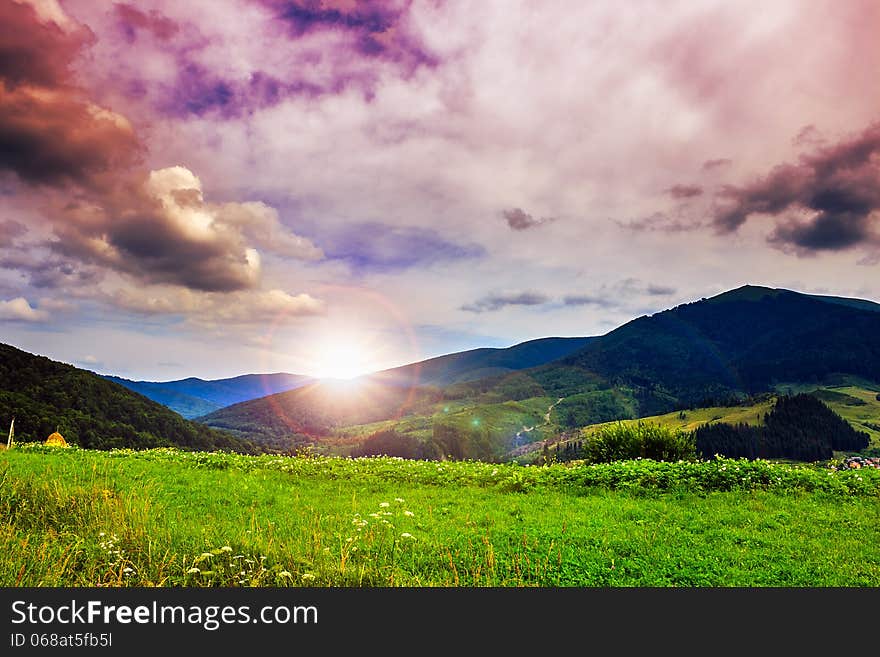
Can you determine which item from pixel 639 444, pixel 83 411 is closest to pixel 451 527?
pixel 639 444

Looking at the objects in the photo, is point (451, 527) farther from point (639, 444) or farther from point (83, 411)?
point (83, 411)

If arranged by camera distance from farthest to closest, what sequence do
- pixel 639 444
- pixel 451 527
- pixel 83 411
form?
pixel 83 411
pixel 639 444
pixel 451 527

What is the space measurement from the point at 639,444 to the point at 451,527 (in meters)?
10.4

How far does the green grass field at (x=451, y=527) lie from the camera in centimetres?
787

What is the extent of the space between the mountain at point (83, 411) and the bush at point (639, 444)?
322ft

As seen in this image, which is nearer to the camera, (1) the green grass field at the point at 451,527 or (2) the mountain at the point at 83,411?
(1) the green grass field at the point at 451,527

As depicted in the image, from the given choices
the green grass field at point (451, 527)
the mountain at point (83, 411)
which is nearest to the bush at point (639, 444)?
the green grass field at point (451, 527)

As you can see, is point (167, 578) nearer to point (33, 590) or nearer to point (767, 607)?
point (33, 590)

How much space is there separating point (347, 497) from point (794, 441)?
213526 mm

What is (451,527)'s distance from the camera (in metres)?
10.7

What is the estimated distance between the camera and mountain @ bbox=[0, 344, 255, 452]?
327 ft

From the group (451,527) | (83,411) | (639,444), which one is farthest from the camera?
(83,411)

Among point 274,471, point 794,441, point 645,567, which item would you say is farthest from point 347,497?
point 794,441

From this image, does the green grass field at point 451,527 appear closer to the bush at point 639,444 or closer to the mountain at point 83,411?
the bush at point 639,444
